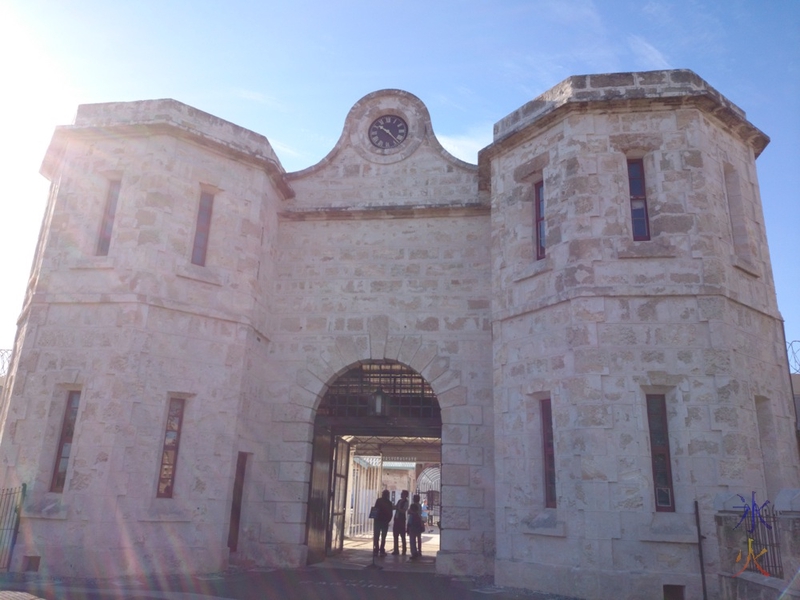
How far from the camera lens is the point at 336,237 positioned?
40.4 feet

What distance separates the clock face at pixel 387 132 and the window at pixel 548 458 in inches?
251

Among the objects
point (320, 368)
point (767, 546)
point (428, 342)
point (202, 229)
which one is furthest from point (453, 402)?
point (767, 546)

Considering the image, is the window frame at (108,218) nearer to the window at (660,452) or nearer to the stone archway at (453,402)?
the stone archway at (453,402)

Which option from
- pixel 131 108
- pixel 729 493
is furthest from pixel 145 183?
pixel 729 493

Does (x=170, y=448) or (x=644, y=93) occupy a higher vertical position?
(x=644, y=93)

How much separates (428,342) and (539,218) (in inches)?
118

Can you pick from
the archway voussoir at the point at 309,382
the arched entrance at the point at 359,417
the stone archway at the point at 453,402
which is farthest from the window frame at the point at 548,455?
the archway voussoir at the point at 309,382

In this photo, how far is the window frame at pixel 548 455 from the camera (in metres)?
8.87

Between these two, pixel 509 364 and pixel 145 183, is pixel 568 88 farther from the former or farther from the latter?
pixel 145 183

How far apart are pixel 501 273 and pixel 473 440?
2884mm

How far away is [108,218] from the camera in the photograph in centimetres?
1066

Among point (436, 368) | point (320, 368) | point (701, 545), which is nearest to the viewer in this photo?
point (701, 545)

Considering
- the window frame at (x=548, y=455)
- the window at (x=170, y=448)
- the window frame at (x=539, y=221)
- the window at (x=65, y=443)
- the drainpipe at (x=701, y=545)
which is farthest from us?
the window frame at (x=539, y=221)

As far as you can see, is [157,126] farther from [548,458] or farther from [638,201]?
[548,458]
